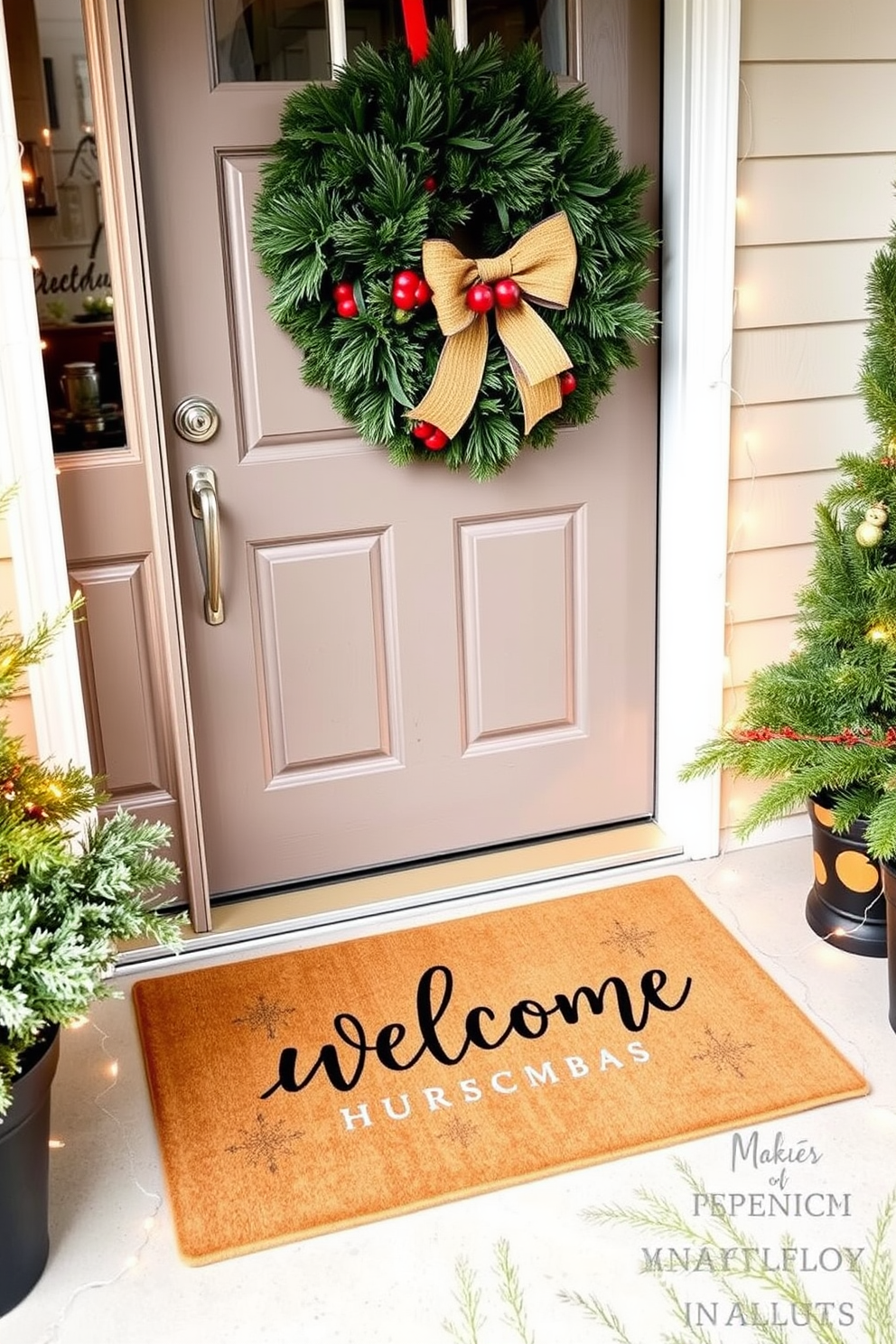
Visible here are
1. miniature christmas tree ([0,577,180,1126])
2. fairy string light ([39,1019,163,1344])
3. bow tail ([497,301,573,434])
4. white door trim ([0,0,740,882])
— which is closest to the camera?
miniature christmas tree ([0,577,180,1126])

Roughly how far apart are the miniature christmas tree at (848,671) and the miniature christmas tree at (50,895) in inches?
43.2

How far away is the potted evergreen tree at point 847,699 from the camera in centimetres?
226

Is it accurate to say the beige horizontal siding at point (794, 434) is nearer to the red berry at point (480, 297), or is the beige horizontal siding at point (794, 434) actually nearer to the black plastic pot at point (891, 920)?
the red berry at point (480, 297)

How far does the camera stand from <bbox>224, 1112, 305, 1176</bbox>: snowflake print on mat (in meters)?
2.03

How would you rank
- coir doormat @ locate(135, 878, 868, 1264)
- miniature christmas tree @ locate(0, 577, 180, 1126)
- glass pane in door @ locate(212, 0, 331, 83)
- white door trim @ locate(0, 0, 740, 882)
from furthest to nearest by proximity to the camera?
glass pane in door @ locate(212, 0, 331, 83) < white door trim @ locate(0, 0, 740, 882) < coir doormat @ locate(135, 878, 868, 1264) < miniature christmas tree @ locate(0, 577, 180, 1126)

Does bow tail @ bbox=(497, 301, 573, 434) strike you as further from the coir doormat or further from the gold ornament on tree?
the coir doormat

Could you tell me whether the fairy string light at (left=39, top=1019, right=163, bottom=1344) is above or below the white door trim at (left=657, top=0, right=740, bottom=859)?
below

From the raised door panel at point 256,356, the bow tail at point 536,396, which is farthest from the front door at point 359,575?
the bow tail at point 536,396

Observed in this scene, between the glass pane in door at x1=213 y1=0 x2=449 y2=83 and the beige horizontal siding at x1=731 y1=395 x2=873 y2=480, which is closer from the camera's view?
the glass pane in door at x1=213 y1=0 x2=449 y2=83

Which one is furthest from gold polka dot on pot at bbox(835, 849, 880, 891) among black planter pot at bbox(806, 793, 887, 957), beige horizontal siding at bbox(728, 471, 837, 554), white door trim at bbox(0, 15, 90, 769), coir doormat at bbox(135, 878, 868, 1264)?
white door trim at bbox(0, 15, 90, 769)

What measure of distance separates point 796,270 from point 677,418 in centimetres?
37

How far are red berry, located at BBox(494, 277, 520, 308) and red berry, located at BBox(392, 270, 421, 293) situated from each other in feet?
0.51

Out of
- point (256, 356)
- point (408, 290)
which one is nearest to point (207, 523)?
point (256, 356)

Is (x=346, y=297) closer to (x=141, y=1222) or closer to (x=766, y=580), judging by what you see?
(x=766, y=580)
